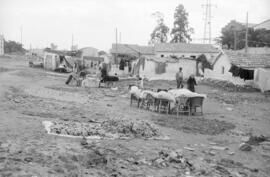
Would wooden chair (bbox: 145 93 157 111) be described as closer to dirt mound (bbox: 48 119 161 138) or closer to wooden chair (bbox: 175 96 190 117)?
wooden chair (bbox: 175 96 190 117)

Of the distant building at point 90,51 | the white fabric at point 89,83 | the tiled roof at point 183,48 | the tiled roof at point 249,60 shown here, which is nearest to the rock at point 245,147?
the white fabric at point 89,83

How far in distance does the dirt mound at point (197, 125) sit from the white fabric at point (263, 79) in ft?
38.1

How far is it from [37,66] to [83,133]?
117 feet

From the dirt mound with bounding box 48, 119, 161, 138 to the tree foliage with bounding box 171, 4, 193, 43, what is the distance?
48847 millimetres

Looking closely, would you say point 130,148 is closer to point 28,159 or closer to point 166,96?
point 28,159

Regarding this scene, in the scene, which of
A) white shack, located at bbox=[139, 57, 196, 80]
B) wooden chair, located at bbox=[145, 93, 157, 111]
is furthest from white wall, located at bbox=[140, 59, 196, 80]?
wooden chair, located at bbox=[145, 93, 157, 111]

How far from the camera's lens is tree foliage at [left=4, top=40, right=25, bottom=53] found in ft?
273

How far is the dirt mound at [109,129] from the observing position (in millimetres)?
8562

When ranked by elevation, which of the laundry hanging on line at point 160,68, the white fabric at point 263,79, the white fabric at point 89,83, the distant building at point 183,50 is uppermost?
the distant building at point 183,50

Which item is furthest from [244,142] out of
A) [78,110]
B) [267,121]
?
[78,110]

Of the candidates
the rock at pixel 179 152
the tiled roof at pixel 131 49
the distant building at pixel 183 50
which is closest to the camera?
the rock at pixel 179 152

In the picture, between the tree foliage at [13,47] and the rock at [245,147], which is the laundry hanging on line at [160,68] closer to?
the rock at [245,147]

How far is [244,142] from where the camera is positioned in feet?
30.6

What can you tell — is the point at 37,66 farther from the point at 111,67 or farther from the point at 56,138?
the point at 56,138
